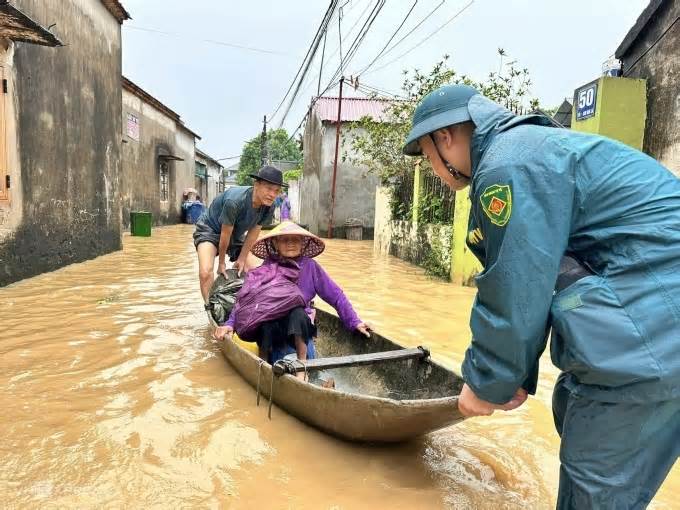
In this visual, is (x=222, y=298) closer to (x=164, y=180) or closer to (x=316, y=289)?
(x=316, y=289)

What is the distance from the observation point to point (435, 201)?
9.70m

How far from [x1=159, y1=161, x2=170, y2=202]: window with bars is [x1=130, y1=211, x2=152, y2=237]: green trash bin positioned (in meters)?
5.70

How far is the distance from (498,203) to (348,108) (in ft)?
63.0

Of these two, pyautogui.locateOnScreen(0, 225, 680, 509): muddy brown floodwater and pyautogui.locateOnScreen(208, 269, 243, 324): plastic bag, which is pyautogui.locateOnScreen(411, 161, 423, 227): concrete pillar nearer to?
pyautogui.locateOnScreen(0, 225, 680, 509): muddy brown floodwater

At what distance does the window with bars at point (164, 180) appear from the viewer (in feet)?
70.2

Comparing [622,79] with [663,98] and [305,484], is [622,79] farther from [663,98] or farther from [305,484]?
[305,484]

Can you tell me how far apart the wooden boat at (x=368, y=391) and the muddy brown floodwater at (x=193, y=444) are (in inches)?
6.8

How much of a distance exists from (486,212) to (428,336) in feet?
13.2

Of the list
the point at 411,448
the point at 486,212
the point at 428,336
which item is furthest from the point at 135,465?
the point at 428,336

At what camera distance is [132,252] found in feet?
38.0

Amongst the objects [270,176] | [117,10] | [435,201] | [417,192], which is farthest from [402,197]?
[270,176]

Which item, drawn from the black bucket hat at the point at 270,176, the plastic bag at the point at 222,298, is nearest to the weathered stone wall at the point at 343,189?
the plastic bag at the point at 222,298

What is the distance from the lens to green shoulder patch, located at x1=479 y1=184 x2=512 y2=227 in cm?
138

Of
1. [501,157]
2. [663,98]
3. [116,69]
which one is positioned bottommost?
[501,157]
